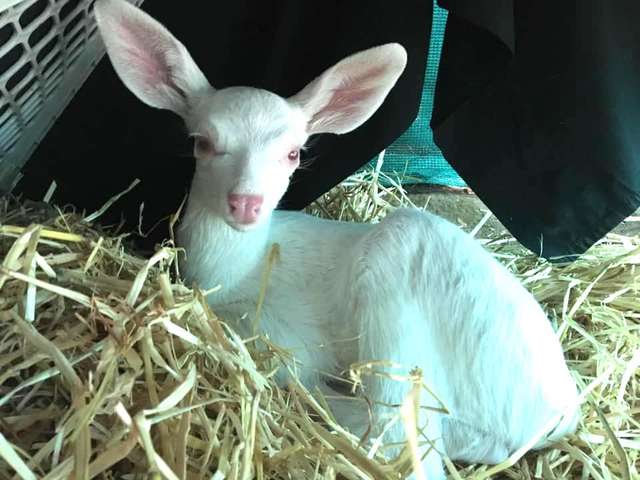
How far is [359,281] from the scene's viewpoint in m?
1.56

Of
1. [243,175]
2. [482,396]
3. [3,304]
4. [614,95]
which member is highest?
[614,95]

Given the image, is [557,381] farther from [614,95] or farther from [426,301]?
[614,95]

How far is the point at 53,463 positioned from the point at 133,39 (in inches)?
35.1

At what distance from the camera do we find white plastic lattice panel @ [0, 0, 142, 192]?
4.83 feet

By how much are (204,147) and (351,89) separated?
0.36 m

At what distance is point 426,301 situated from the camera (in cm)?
151

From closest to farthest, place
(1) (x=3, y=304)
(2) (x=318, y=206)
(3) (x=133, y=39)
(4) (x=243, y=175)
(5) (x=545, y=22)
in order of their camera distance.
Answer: (1) (x=3, y=304)
(4) (x=243, y=175)
(3) (x=133, y=39)
(5) (x=545, y=22)
(2) (x=318, y=206)

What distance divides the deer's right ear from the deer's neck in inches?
9.6

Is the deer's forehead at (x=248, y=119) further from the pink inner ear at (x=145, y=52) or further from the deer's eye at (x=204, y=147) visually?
the pink inner ear at (x=145, y=52)

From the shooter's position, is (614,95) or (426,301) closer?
(426,301)

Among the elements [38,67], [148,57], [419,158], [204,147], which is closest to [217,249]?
[204,147]

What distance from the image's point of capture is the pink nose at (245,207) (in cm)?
139

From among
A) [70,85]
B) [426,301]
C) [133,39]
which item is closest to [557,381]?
[426,301]

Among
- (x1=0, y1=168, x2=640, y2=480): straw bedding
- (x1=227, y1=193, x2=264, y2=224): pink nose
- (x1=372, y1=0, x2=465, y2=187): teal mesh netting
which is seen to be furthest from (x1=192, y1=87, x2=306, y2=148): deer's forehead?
(x1=372, y1=0, x2=465, y2=187): teal mesh netting
